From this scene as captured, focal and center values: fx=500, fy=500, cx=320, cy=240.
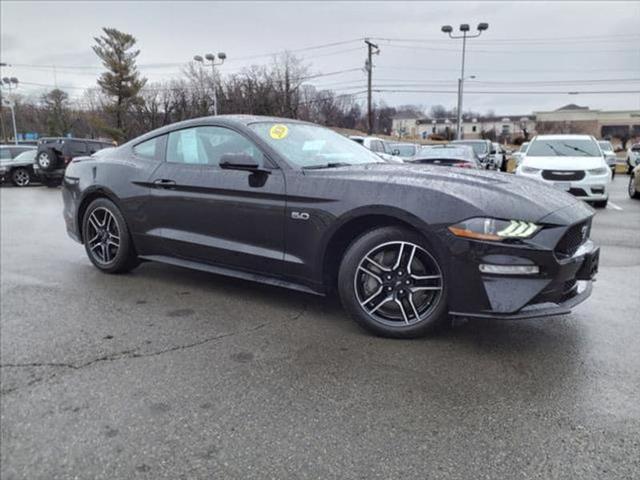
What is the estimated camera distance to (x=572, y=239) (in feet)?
10.2

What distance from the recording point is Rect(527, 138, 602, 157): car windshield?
10875 mm

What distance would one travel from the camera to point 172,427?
2307 millimetres

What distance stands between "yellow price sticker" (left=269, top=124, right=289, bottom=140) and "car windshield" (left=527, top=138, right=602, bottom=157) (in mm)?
8435

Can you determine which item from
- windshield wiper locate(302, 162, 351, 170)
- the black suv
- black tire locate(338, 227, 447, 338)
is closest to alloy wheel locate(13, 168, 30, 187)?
the black suv

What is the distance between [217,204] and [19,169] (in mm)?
17841

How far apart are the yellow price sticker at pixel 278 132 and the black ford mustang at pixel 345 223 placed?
19 millimetres

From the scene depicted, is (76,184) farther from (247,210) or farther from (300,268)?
(300,268)

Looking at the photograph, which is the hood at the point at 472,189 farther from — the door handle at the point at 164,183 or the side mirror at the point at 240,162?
the door handle at the point at 164,183

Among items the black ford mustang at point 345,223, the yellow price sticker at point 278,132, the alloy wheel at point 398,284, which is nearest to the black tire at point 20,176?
the black ford mustang at point 345,223

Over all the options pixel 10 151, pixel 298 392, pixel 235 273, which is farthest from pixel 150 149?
pixel 10 151

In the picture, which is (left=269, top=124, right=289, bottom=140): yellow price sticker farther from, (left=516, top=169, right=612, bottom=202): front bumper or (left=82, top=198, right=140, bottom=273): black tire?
(left=516, top=169, right=612, bottom=202): front bumper

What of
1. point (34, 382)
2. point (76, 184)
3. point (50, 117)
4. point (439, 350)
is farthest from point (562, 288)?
point (50, 117)

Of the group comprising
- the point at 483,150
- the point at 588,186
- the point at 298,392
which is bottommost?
the point at 298,392

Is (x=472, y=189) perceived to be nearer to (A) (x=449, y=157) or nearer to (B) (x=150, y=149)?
(B) (x=150, y=149)
